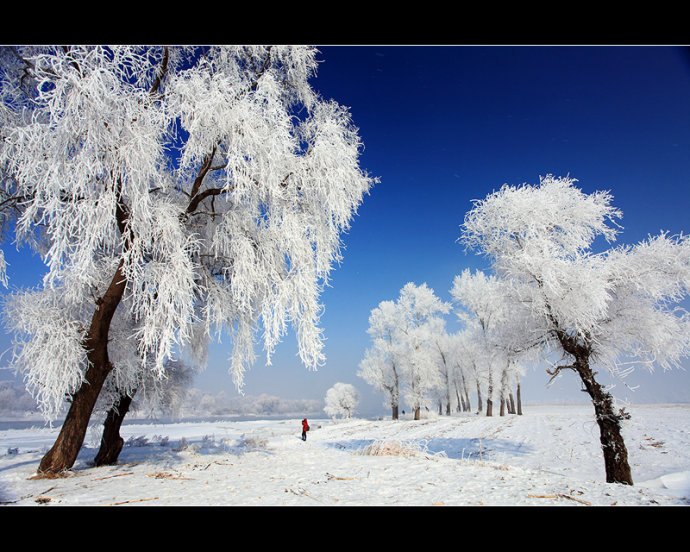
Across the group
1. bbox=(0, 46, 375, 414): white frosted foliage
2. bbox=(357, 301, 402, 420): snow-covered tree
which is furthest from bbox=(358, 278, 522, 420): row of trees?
bbox=(0, 46, 375, 414): white frosted foliage

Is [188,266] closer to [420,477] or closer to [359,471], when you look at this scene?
[359,471]

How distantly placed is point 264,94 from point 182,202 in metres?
3.13

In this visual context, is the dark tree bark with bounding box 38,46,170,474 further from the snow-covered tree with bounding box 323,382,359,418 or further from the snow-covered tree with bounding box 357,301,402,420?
the snow-covered tree with bounding box 323,382,359,418

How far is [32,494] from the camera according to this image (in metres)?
4.30

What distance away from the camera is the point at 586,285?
311 inches

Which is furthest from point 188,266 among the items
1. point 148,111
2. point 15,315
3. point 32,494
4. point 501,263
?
point 501,263

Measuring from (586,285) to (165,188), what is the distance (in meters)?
9.75

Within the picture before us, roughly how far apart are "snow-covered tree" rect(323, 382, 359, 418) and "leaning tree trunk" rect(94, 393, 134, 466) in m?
36.5

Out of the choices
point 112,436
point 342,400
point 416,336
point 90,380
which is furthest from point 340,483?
point 342,400

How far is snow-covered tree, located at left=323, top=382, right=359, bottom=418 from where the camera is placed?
41.5m

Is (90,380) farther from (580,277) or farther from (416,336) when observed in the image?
(416,336)

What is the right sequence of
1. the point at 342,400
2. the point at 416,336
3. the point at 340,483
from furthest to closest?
the point at 342,400 → the point at 416,336 → the point at 340,483

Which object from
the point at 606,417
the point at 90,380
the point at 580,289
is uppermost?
the point at 580,289

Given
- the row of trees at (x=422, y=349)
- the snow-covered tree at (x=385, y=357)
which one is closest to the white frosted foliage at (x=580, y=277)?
the row of trees at (x=422, y=349)
